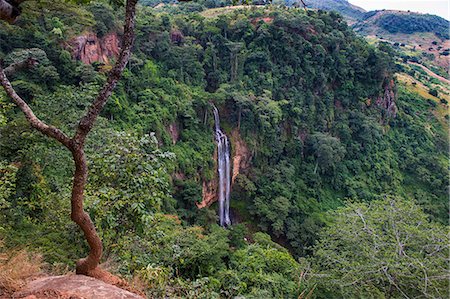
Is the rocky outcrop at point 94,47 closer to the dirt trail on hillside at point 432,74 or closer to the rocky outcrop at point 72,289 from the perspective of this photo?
the rocky outcrop at point 72,289

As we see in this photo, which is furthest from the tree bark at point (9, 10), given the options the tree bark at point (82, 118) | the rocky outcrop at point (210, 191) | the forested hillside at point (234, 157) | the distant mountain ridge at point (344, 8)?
the distant mountain ridge at point (344, 8)

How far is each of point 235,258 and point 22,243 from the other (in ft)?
24.0

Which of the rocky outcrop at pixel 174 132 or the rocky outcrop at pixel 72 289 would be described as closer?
the rocky outcrop at pixel 72 289

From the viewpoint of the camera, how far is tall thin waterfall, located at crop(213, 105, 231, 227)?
20.9 m

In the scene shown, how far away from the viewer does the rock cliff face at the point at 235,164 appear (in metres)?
20.2

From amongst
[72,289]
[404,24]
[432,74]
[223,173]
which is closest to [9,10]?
[72,289]

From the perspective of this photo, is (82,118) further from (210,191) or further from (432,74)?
(432,74)

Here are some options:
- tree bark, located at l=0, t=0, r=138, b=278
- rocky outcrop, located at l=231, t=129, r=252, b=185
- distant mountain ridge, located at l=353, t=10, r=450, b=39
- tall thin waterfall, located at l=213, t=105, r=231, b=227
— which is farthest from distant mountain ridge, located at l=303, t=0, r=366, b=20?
tree bark, located at l=0, t=0, r=138, b=278

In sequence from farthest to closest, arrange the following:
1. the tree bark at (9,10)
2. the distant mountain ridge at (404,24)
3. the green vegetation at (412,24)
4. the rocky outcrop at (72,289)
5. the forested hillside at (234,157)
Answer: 1. the distant mountain ridge at (404,24)
2. the green vegetation at (412,24)
3. the forested hillside at (234,157)
4. the rocky outcrop at (72,289)
5. the tree bark at (9,10)

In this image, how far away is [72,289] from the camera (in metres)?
3.12

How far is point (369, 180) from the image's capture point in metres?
26.0

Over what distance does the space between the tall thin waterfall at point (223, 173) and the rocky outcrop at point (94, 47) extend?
7.19m

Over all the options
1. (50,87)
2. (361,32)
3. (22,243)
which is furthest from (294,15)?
(361,32)

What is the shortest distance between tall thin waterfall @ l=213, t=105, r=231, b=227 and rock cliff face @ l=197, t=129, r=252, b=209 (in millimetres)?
369
